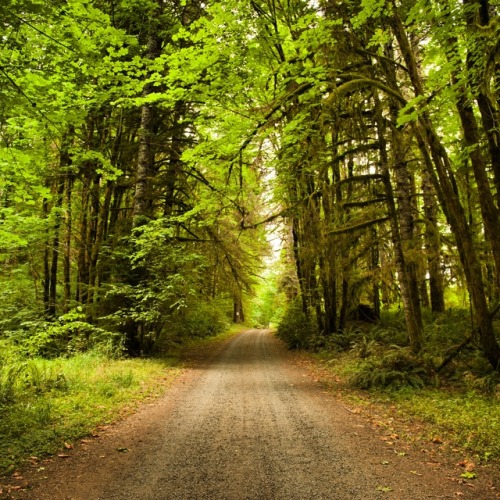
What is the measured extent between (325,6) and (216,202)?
659 cm

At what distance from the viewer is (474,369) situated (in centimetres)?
836

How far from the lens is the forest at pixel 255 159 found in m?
7.09

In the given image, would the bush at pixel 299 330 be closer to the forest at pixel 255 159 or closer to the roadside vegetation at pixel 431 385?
the forest at pixel 255 159

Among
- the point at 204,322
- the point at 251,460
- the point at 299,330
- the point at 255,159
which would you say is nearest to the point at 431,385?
the point at 251,460

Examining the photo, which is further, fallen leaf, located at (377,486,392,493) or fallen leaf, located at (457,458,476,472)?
fallen leaf, located at (457,458,476,472)

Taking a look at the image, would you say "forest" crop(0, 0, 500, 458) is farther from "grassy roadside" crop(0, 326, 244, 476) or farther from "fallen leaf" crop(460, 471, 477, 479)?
"fallen leaf" crop(460, 471, 477, 479)

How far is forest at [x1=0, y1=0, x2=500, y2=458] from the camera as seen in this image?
7086 millimetres

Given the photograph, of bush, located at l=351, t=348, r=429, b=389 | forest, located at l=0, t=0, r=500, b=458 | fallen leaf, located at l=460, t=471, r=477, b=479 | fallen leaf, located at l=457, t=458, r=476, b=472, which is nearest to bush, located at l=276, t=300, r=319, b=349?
forest, located at l=0, t=0, r=500, b=458

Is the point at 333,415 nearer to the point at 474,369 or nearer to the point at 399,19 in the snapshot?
the point at 474,369

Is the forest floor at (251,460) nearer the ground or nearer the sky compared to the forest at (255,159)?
nearer the ground

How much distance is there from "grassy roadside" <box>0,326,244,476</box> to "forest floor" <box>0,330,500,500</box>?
34 centimetres

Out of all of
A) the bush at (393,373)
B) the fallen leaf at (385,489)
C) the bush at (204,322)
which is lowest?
the fallen leaf at (385,489)

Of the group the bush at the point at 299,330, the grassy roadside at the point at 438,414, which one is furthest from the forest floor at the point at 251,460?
the bush at the point at 299,330

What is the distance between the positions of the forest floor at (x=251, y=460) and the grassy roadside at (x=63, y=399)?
13.4 inches
